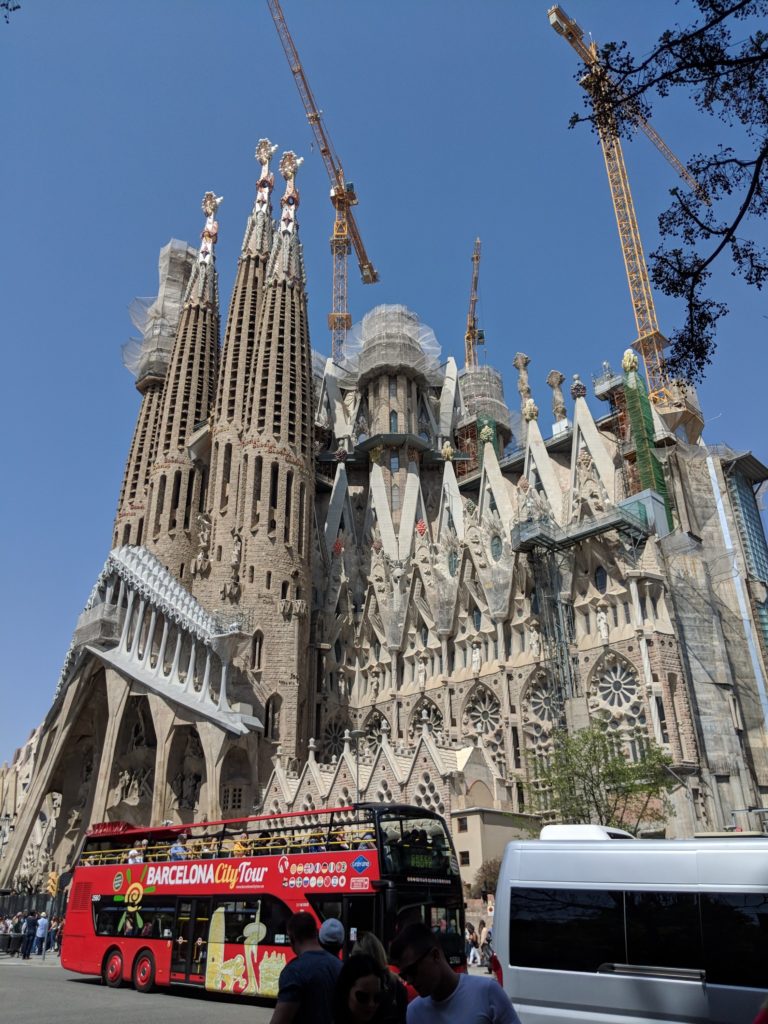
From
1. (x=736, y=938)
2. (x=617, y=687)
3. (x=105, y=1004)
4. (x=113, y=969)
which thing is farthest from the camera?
(x=617, y=687)

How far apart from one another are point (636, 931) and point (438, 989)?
12.2 feet

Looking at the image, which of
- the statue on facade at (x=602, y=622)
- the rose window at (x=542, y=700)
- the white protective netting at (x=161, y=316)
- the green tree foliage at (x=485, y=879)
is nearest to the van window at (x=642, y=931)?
the green tree foliage at (x=485, y=879)

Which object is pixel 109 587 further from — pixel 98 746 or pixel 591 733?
pixel 591 733

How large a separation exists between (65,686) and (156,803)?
863 centimetres

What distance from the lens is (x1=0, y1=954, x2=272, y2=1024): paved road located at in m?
9.42

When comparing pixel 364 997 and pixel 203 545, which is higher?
pixel 203 545

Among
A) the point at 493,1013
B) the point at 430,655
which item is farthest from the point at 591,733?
the point at 493,1013

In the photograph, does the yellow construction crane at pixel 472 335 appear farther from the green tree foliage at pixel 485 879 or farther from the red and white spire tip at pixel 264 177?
the green tree foliage at pixel 485 879

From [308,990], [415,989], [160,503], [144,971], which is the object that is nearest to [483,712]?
[160,503]

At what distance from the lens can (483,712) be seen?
3259 cm

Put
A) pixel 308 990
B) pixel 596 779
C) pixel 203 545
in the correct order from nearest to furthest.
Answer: pixel 308 990
pixel 596 779
pixel 203 545

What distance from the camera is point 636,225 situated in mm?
48938

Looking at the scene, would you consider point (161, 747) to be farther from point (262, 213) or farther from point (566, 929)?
point (262, 213)

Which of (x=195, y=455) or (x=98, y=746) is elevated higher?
(x=195, y=455)
